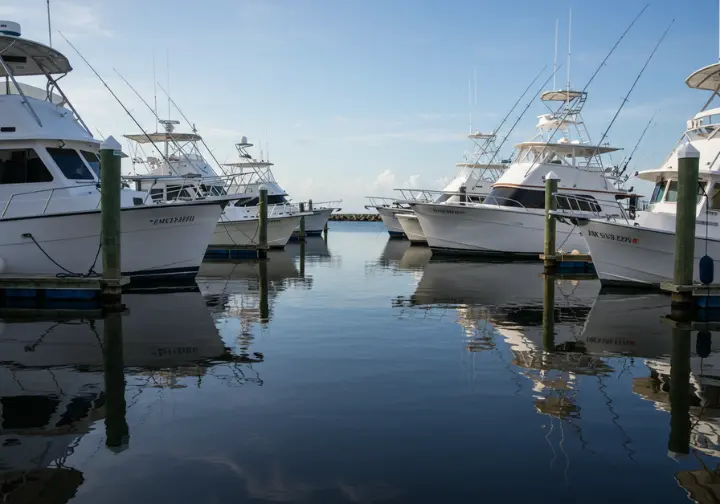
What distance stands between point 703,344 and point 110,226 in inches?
386

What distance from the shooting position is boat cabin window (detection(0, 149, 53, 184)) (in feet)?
46.1

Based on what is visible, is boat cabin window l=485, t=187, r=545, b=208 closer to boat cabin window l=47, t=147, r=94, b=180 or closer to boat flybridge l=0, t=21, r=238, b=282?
boat flybridge l=0, t=21, r=238, b=282

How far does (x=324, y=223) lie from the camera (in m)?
47.5

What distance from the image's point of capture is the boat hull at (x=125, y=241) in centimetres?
1295

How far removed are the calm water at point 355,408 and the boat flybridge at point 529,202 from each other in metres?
12.9

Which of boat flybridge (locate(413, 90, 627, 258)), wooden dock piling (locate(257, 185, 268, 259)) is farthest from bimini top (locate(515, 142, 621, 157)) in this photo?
wooden dock piling (locate(257, 185, 268, 259))

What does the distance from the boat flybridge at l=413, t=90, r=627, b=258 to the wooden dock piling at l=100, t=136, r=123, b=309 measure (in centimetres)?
1531

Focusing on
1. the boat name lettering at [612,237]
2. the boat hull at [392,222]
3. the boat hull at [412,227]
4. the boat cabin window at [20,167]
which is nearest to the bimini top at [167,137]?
the boat hull at [412,227]

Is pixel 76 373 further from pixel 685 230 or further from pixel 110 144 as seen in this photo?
pixel 685 230

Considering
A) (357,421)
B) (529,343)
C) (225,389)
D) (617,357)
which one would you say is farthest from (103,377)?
(617,357)

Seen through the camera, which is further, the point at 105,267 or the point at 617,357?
the point at 105,267

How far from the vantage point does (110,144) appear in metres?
12.0

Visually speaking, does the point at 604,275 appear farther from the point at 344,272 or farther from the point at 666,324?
the point at 344,272

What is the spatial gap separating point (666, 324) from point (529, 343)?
2932 mm
